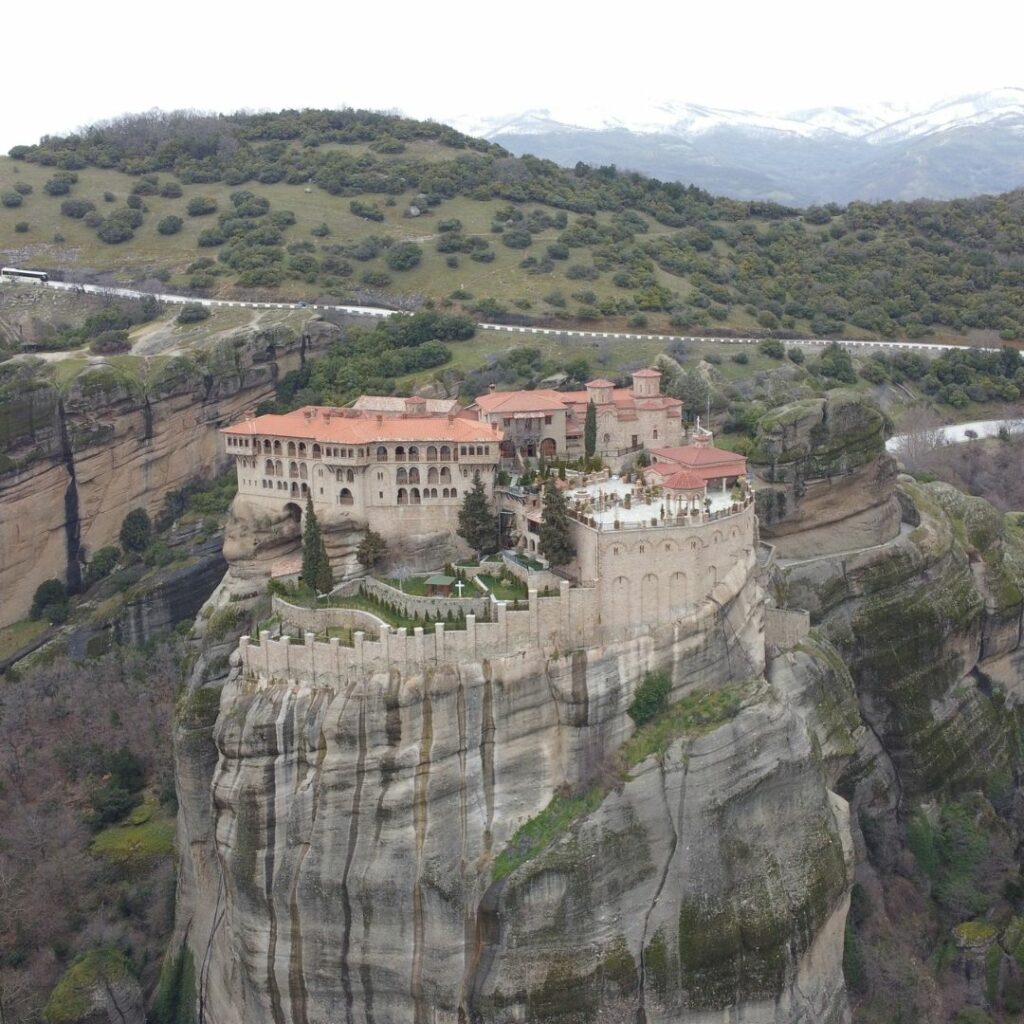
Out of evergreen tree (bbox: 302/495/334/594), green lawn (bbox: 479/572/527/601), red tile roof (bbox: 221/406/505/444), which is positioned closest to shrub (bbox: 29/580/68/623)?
red tile roof (bbox: 221/406/505/444)

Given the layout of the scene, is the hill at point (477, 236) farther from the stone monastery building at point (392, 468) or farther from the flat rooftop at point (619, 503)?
the flat rooftop at point (619, 503)

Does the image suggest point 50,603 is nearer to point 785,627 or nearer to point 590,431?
point 590,431

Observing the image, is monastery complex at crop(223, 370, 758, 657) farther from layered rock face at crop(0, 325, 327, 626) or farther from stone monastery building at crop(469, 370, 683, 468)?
layered rock face at crop(0, 325, 327, 626)

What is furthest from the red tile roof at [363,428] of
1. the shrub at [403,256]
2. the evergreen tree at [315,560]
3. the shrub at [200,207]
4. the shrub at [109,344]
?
the shrub at [200,207]

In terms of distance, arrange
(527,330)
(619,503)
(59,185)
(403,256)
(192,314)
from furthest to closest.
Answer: (59,185)
(403,256)
(527,330)
(192,314)
(619,503)

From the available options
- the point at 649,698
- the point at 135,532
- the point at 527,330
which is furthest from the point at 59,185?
the point at 649,698

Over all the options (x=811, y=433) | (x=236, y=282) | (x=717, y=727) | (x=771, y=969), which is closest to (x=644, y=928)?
(x=771, y=969)

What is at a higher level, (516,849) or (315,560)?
(315,560)

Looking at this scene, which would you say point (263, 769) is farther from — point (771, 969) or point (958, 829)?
point (958, 829)
